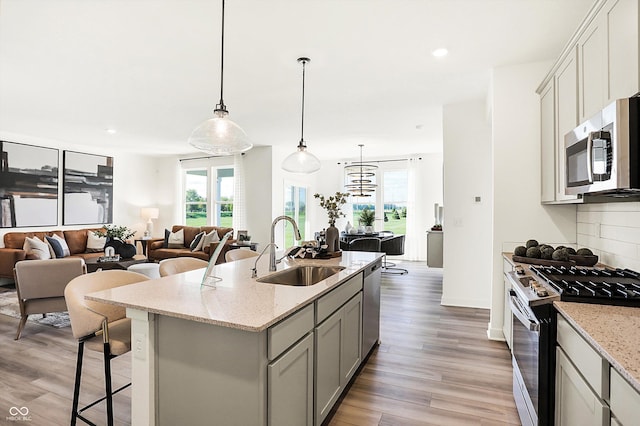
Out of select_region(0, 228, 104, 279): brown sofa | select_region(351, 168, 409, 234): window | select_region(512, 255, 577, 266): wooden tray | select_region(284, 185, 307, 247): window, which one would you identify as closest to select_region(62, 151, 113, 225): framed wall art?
select_region(0, 228, 104, 279): brown sofa

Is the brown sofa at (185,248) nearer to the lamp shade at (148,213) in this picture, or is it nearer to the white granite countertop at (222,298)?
the lamp shade at (148,213)

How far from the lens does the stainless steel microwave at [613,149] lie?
1468 millimetres

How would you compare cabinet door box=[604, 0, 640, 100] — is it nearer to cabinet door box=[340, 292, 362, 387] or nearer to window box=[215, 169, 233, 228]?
cabinet door box=[340, 292, 362, 387]

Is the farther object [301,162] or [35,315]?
[35,315]

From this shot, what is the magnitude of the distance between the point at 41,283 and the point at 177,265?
6.12ft

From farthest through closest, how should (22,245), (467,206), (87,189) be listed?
(87,189) → (22,245) → (467,206)

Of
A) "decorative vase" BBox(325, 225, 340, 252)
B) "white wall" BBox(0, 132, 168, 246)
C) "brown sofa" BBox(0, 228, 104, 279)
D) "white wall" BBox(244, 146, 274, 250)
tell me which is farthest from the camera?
"white wall" BBox(0, 132, 168, 246)

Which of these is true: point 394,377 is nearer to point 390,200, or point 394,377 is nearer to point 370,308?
point 370,308

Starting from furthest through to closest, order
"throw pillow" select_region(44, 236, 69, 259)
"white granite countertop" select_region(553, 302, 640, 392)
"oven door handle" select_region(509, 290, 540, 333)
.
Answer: "throw pillow" select_region(44, 236, 69, 259)
"oven door handle" select_region(509, 290, 540, 333)
"white granite countertop" select_region(553, 302, 640, 392)

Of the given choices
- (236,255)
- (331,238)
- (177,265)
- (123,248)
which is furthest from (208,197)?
(177,265)

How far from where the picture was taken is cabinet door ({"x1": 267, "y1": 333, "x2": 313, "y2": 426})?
4.83 ft

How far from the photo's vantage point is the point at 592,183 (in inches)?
70.2

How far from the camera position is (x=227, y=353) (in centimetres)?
148

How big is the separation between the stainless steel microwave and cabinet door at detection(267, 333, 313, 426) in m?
1.58
